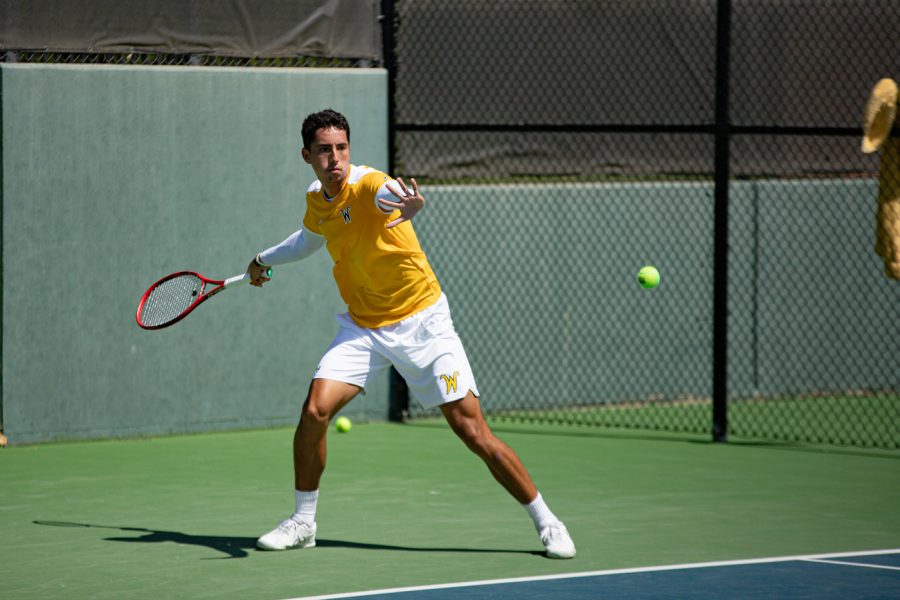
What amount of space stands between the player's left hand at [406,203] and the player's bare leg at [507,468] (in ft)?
2.92

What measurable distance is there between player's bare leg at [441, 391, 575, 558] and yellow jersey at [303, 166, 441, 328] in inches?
20.0

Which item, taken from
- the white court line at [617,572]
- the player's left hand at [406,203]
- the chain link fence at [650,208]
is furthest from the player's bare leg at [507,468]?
the chain link fence at [650,208]

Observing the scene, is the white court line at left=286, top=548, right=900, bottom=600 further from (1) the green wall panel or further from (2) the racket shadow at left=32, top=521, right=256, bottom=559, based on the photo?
(1) the green wall panel

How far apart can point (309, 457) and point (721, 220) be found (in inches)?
156

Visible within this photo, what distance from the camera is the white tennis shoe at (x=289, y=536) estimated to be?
6.86 meters

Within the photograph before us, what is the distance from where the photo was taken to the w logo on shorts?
675 centimetres

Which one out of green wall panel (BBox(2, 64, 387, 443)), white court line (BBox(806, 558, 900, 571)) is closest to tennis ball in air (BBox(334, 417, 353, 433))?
green wall panel (BBox(2, 64, 387, 443))

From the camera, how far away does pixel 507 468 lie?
6695mm

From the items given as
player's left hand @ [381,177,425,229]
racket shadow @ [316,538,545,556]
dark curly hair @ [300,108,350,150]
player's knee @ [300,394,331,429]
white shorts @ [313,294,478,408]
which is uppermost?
dark curly hair @ [300,108,350,150]

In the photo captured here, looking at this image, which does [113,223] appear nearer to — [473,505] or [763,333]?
[473,505]

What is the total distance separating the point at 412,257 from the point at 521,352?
163 inches

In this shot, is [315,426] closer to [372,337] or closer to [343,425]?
[372,337]

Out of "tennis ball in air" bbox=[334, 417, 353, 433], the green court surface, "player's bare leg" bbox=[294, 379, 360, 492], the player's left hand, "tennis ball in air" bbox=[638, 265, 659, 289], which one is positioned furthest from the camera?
"tennis ball in air" bbox=[334, 417, 353, 433]

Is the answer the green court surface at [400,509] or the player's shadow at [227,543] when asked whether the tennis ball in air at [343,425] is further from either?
the player's shadow at [227,543]
